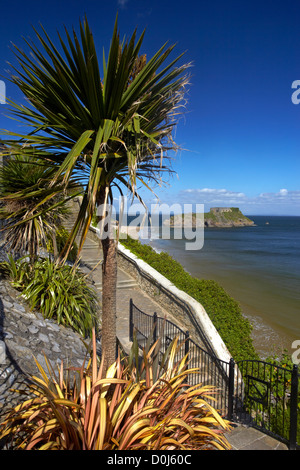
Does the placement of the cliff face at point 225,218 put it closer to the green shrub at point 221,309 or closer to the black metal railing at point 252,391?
the green shrub at point 221,309

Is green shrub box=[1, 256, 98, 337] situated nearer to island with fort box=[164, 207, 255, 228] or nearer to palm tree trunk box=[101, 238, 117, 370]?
palm tree trunk box=[101, 238, 117, 370]

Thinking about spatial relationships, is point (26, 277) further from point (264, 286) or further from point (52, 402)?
point (264, 286)

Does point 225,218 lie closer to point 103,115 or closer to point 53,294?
point 53,294

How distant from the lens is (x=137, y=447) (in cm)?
208

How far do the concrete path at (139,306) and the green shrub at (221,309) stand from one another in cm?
111

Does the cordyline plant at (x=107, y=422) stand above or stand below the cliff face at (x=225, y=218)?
below

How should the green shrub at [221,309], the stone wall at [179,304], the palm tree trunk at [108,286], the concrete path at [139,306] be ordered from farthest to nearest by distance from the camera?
the green shrub at [221,309] < the stone wall at [179,304] < the concrete path at [139,306] < the palm tree trunk at [108,286]

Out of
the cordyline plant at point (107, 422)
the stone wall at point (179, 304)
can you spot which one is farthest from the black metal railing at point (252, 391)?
the cordyline plant at point (107, 422)

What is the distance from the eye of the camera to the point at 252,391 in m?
5.54

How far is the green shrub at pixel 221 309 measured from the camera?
686cm

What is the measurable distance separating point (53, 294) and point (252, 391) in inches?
177

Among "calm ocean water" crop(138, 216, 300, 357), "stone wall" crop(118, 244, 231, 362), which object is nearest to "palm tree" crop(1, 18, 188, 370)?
"stone wall" crop(118, 244, 231, 362)

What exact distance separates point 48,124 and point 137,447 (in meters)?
3.00
